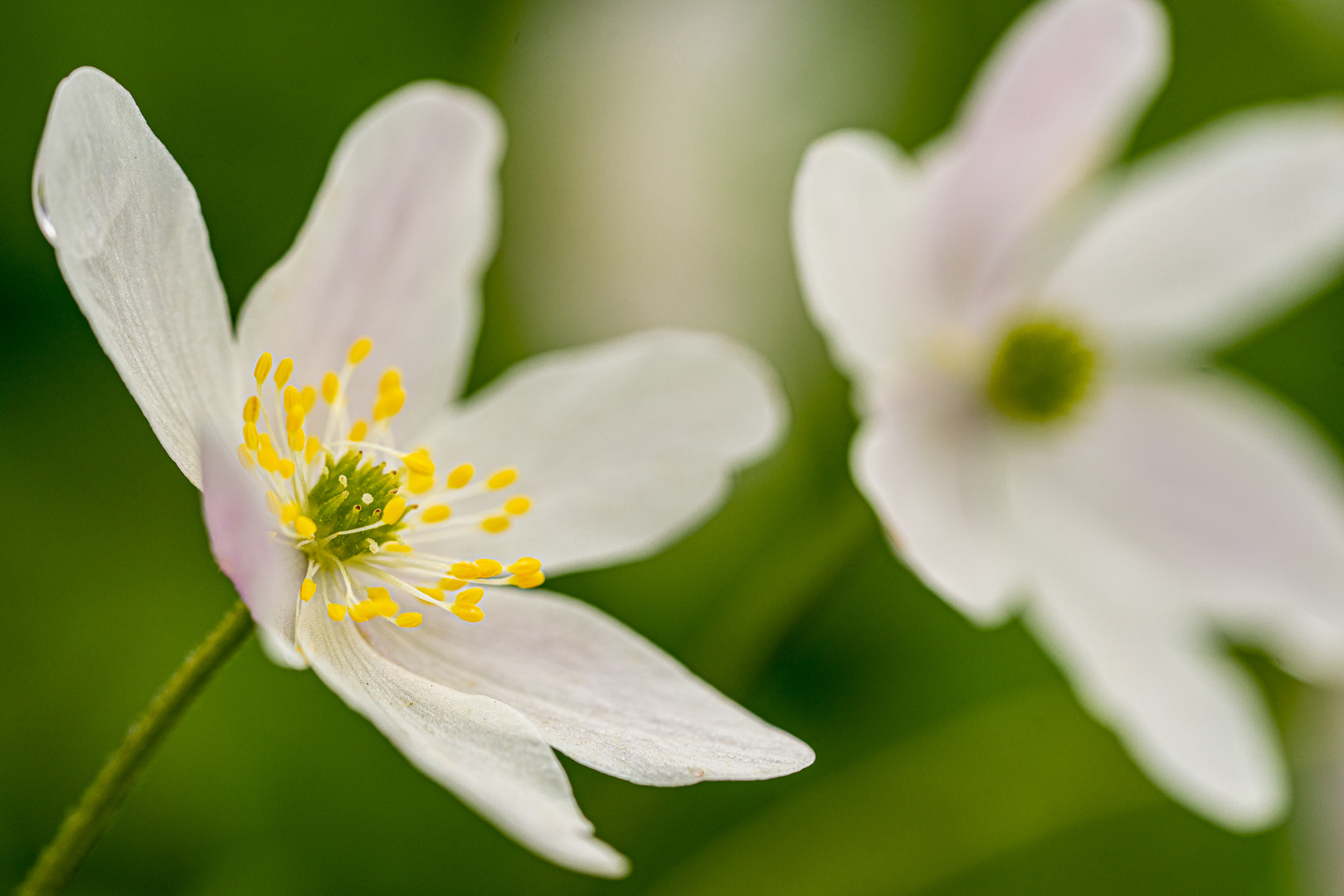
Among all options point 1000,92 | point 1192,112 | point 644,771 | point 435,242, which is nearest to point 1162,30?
point 1000,92

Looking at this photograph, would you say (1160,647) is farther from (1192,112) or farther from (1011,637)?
(1192,112)

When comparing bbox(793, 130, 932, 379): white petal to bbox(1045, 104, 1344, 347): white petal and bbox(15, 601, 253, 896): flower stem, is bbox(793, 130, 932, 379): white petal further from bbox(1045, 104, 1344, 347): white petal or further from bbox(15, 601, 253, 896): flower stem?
bbox(15, 601, 253, 896): flower stem

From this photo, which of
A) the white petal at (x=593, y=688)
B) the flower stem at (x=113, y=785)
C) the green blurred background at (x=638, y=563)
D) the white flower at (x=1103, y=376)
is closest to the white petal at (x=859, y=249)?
the white flower at (x=1103, y=376)

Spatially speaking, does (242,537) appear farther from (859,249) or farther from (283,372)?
(859,249)

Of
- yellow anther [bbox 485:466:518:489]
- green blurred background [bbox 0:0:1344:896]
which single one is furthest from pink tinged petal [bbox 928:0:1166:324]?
yellow anther [bbox 485:466:518:489]

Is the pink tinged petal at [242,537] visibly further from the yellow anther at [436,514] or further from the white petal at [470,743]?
the yellow anther at [436,514]

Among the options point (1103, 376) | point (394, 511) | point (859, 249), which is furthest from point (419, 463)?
point (1103, 376)
